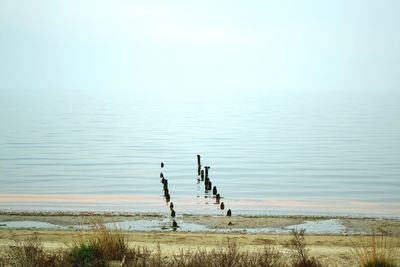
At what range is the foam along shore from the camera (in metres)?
22.8

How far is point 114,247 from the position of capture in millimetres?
12625

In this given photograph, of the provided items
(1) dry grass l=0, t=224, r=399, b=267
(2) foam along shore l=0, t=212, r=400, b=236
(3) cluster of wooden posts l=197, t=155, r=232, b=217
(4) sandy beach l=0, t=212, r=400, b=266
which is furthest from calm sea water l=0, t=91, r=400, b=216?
(1) dry grass l=0, t=224, r=399, b=267

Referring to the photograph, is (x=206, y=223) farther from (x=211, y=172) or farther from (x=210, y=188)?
(x=211, y=172)

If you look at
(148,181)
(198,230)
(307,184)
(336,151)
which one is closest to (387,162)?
(336,151)

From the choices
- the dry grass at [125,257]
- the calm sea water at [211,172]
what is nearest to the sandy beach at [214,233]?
the dry grass at [125,257]

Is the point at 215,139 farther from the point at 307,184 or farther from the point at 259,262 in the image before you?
the point at 259,262

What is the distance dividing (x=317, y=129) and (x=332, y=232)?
2955 inches

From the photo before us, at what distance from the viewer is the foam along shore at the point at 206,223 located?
22.8 metres

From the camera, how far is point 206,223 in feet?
79.7

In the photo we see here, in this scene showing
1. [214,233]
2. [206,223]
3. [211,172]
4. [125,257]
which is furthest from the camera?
[211,172]

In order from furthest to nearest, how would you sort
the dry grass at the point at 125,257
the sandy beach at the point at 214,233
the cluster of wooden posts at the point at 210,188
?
the cluster of wooden posts at the point at 210,188 < the sandy beach at the point at 214,233 < the dry grass at the point at 125,257

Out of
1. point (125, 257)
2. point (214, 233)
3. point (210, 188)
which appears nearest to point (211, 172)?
point (210, 188)

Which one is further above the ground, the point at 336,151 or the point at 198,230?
the point at 336,151

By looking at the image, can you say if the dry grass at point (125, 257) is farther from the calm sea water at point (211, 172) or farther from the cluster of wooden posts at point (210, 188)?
the calm sea water at point (211, 172)
